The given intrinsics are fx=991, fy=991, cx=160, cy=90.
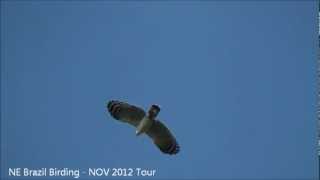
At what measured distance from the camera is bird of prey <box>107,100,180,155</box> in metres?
27.3

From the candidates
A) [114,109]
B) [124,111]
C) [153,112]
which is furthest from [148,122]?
[114,109]

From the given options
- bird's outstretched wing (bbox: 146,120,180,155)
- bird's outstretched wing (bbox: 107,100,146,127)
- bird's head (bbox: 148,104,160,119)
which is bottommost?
bird's outstretched wing (bbox: 146,120,180,155)

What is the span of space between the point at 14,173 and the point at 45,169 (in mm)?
1203

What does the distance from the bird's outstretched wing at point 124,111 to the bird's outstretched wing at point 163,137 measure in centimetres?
56

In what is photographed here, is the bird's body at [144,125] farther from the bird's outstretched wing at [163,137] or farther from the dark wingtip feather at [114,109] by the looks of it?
the dark wingtip feather at [114,109]

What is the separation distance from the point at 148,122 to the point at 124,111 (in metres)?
0.83

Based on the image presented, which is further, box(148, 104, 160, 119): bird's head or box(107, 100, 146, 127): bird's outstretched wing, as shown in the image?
box(107, 100, 146, 127): bird's outstretched wing

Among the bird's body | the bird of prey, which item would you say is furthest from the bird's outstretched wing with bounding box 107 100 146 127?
the bird's body

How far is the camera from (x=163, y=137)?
27.6 metres

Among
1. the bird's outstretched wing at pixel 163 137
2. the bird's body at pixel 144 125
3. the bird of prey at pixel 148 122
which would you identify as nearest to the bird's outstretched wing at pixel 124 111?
the bird of prey at pixel 148 122

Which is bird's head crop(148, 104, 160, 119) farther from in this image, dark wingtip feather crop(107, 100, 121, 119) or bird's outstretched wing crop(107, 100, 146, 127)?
dark wingtip feather crop(107, 100, 121, 119)

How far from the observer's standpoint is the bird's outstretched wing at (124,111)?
27547 mm

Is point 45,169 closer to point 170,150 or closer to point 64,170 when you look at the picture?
point 64,170

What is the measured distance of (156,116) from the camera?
27.4 meters
